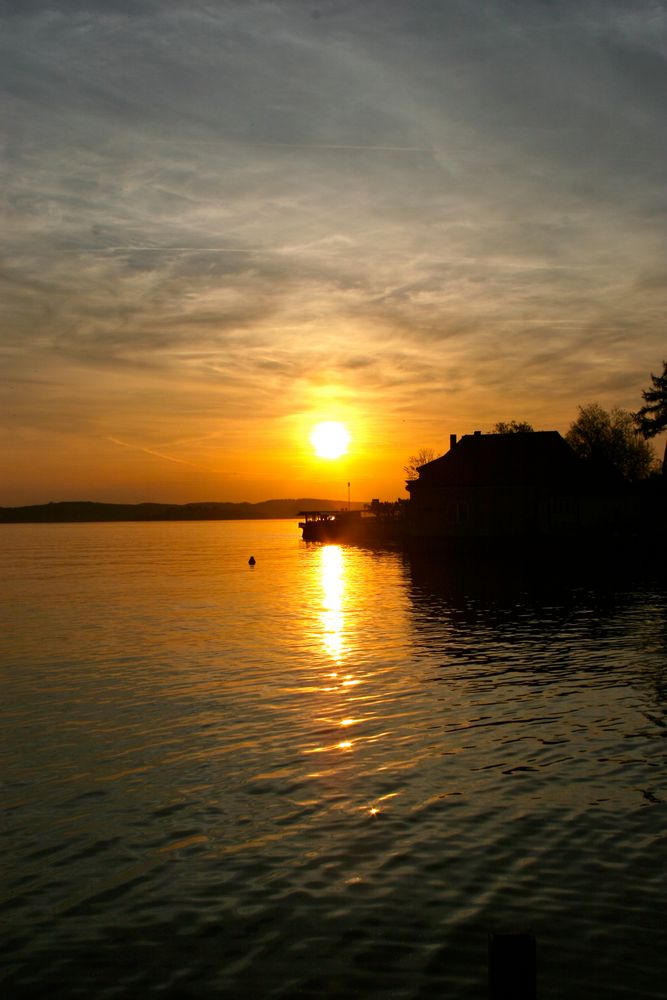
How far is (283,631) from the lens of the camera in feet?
104

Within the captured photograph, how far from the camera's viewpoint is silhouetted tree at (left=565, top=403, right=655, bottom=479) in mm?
109500

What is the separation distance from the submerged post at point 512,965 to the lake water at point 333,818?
78.4 inches

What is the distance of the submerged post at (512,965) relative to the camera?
5.20 meters

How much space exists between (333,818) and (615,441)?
347ft

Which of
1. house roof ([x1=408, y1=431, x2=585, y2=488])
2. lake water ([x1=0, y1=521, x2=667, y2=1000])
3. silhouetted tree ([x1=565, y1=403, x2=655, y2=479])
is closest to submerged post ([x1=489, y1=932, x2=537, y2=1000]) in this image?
lake water ([x1=0, y1=521, x2=667, y2=1000])

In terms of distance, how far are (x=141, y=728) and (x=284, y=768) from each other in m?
4.15

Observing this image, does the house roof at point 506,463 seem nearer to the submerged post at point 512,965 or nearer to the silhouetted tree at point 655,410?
the silhouetted tree at point 655,410

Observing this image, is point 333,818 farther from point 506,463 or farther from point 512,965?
point 506,463

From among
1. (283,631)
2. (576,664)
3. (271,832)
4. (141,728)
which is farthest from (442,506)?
(271,832)

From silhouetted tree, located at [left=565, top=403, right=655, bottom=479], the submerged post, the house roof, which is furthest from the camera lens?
silhouetted tree, located at [left=565, top=403, right=655, bottom=479]

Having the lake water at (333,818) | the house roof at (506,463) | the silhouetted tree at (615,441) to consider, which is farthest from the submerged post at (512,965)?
the silhouetted tree at (615,441)

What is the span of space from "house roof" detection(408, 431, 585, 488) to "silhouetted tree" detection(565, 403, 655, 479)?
32391 mm

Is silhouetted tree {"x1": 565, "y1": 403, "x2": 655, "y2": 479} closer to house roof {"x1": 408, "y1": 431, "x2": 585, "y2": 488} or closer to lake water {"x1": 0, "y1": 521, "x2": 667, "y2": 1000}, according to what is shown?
house roof {"x1": 408, "y1": 431, "x2": 585, "y2": 488}

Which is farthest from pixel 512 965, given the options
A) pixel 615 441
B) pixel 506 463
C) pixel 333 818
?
pixel 615 441
